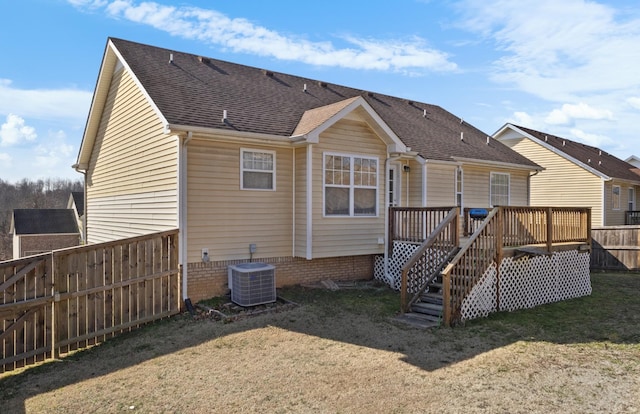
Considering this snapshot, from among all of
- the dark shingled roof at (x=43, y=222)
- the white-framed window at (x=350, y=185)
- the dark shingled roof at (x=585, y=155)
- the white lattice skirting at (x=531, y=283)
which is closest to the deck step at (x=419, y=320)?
the white lattice skirting at (x=531, y=283)

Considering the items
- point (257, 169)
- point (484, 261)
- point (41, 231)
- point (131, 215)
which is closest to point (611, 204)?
point (484, 261)

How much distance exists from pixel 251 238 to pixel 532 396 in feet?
22.7

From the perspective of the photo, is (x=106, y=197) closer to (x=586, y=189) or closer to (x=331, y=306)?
(x=331, y=306)

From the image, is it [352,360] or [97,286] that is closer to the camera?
[352,360]

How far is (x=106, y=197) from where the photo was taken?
14336 millimetres

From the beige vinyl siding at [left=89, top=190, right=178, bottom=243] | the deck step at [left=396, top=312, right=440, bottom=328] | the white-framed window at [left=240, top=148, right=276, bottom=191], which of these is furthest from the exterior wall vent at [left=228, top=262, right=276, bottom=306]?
the deck step at [left=396, top=312, right=440, bottom=328]

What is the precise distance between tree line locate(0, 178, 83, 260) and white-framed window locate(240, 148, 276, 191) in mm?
40733

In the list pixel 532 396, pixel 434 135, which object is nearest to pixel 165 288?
pixel 532 396

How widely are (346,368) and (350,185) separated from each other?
20.0ft

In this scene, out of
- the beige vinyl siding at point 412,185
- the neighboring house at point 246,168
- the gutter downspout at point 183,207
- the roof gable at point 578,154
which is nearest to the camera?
the gutter downspout at point 183,207

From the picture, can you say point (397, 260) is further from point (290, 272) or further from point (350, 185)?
point (290, 272)

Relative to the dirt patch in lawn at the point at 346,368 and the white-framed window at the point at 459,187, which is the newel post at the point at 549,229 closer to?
the dirt patch in lawn at the point at 346,368

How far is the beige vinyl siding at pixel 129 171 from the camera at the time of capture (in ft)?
33.3

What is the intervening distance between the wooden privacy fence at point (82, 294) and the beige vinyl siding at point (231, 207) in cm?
80
